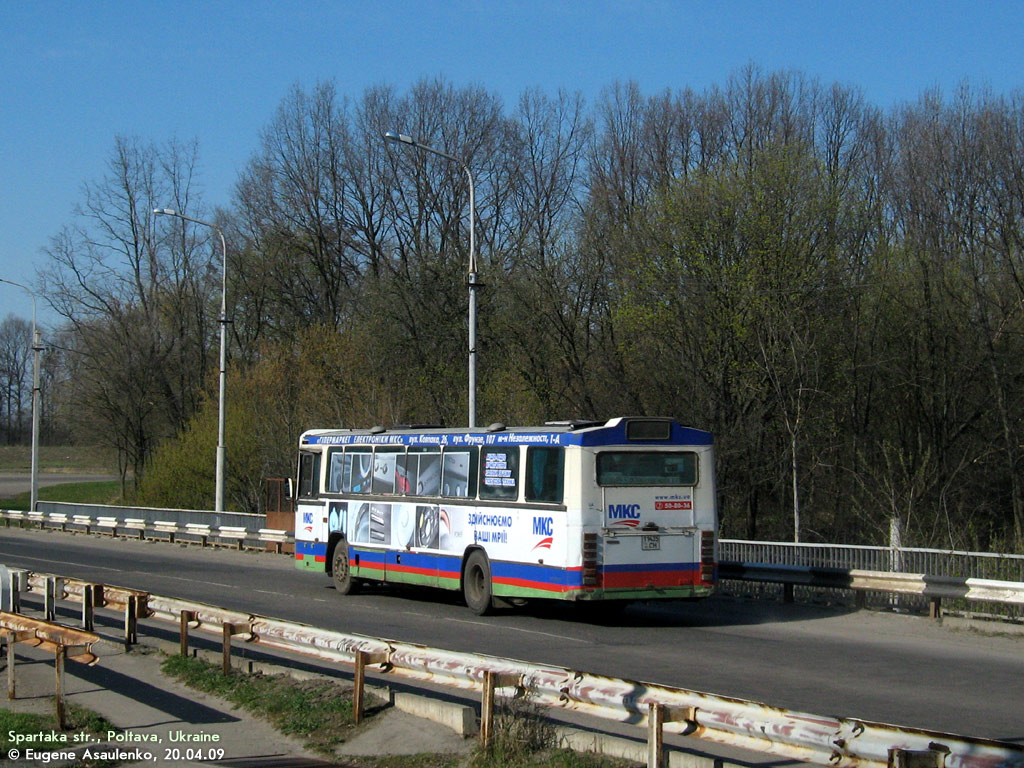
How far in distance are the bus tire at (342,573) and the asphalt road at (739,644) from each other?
9.3 inches

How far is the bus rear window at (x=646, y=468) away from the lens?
52.4 feet

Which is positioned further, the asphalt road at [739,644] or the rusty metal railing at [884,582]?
the rusty metal railing at [884,582]

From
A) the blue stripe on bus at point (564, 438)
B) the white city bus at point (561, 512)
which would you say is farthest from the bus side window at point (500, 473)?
the blue stripe on bus at point (564, 438)

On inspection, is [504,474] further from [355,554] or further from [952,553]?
[952,553]

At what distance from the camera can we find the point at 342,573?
2089 cm

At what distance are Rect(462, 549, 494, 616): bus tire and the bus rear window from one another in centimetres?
268

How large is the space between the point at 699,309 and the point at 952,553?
59.0 feet

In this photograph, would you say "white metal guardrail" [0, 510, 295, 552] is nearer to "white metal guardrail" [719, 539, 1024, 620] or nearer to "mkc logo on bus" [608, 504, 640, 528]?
"white metal guardrail" [719, 539, 1024, 620]

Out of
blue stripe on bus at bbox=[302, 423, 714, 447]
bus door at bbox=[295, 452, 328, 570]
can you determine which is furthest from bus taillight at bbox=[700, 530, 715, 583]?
bus door at bbox=[295, 452, 328, 570]

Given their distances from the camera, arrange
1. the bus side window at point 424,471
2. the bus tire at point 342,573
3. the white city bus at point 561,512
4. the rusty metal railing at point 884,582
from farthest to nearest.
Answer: the bus tire at point 342,573 < the bus side window at point 424,471 < the white city bus at point 561,512 < the rusty metal railing at point 884,582

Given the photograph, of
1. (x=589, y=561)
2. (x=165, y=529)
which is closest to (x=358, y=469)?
(x=589, y=561)

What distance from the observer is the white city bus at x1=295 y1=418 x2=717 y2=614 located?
15820 millimetres

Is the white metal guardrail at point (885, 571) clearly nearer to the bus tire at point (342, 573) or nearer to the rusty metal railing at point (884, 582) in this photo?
the rusty metal railing at point (884, 582)

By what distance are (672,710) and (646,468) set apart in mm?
9677
